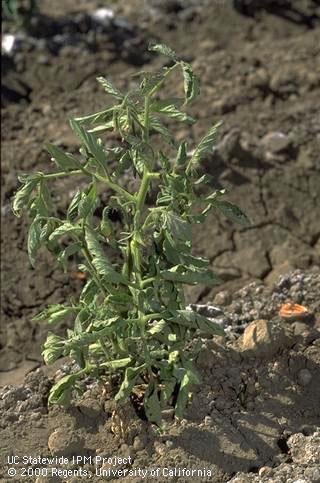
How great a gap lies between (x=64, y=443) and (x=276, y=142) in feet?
7.22

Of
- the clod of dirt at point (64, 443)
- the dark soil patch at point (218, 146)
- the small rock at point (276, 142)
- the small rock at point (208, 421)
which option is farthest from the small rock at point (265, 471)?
the small rock at point (276, 142)

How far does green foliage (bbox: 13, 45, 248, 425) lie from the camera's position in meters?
2.67

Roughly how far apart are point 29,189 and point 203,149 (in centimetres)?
56

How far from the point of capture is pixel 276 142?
4559 mm

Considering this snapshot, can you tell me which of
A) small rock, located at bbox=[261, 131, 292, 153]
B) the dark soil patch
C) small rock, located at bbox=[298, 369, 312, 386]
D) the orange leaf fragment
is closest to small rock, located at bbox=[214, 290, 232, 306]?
the dark soil patch

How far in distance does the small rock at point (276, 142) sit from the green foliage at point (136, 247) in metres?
1.74

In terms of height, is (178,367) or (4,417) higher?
(178,367)

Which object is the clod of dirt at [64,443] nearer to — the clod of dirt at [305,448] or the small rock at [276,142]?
the clod of dirt at [305,448]

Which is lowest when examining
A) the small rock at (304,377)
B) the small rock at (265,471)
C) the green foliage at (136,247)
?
the small rock at (265,471)

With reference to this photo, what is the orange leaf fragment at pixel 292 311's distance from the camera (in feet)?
11.1

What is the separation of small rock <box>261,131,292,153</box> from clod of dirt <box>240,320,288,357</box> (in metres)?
1.55

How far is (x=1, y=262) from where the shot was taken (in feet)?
13.7

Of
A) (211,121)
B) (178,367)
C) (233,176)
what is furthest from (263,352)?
(211,121)

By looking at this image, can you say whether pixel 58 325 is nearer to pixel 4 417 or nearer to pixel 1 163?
pixel 4 417
